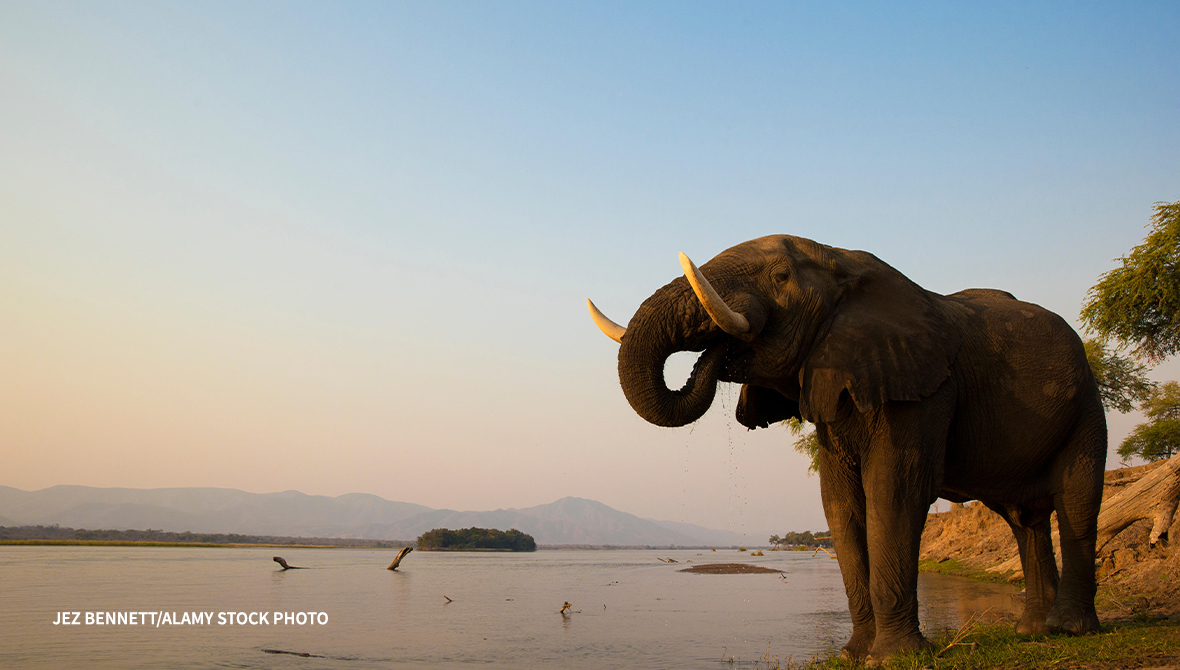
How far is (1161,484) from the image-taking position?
1388 cm

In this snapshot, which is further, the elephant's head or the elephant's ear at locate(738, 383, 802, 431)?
the elephant's ear at locate(738, 383, 802, 431)

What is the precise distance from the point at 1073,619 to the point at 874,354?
3976 mm

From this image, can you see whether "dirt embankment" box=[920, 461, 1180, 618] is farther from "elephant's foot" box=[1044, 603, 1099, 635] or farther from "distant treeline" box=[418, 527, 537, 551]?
"distant treeline" box=[418, 527, 537, 551]

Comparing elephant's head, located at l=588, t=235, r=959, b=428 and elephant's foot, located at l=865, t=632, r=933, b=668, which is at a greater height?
elephant's head, located at l=588, t=235, r=959, b=428

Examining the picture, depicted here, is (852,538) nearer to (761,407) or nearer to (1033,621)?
(761,407)

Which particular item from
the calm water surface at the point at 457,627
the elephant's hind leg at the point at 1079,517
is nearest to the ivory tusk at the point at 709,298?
the elephant's hind leg at the point at 1079,517

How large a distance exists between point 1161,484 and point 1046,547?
7.52m

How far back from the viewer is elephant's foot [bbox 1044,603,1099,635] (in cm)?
782

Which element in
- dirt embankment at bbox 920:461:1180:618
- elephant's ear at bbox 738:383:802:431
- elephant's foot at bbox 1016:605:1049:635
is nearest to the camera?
elephant's ear at bbox 738:383:802:431

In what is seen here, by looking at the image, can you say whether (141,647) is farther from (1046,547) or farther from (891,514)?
(1046,547)

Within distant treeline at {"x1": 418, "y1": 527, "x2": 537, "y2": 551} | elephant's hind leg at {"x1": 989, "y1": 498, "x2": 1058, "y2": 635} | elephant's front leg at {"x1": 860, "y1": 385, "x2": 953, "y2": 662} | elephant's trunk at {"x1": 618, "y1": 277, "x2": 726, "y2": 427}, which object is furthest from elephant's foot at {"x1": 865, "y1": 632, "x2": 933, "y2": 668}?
distant treeline at {"x1": 418, "y1": 527, "x2": 537, "y2": 551}

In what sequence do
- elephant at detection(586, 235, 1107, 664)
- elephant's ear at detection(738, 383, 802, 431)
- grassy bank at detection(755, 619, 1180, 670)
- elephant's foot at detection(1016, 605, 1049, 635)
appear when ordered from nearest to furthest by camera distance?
grassy bank at detection(755, 619, 1180, 670), elephant at detection(586, 235, 1107, 664), elephant's ear at detection(738, 383, 802, 431), elephant's foot at detection(1016, 605, 1049, 635)

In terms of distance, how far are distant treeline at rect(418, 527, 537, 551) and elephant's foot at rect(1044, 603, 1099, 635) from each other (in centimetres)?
12969

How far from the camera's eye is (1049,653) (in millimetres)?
6500
